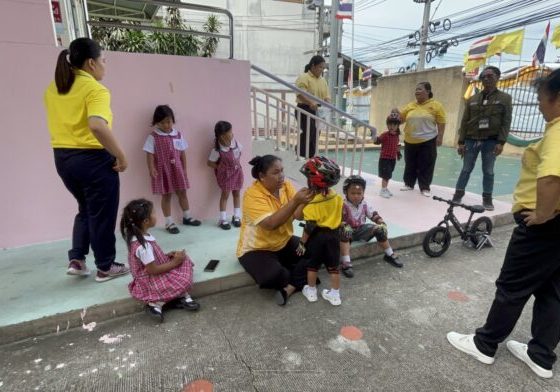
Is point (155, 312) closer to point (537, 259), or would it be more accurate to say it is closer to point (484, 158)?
point (537, 259)

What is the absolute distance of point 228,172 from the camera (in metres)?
3.65

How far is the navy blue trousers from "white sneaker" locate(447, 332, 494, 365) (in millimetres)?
2461

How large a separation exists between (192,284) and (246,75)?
2.40m

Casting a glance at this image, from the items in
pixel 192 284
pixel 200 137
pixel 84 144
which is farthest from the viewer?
pixel 200 137

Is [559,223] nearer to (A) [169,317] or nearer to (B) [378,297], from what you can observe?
(B) [378,297]

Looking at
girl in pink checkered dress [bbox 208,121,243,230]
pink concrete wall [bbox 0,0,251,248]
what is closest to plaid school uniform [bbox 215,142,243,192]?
girl in pink checkered dress [bbox 208,121,243,230]

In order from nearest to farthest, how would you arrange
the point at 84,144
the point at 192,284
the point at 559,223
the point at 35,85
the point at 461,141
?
the point at 559,223 → the point at 84,144 → the point at 192,284 → the point at 35,85 → the point at 461,141

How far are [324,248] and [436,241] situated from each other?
60.5 inches

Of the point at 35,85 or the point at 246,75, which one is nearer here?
the point at 35,85

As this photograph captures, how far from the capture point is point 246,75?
3.74m

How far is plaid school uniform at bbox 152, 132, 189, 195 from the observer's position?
10.8 feet

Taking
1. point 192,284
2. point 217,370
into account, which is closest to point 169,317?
point 192,284

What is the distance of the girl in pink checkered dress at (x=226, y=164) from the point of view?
138 inches

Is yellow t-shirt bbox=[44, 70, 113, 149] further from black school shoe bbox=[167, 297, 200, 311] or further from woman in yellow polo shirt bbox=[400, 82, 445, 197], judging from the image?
woman in yellow polo shirt bbox=[400, 82, 445, 197]
